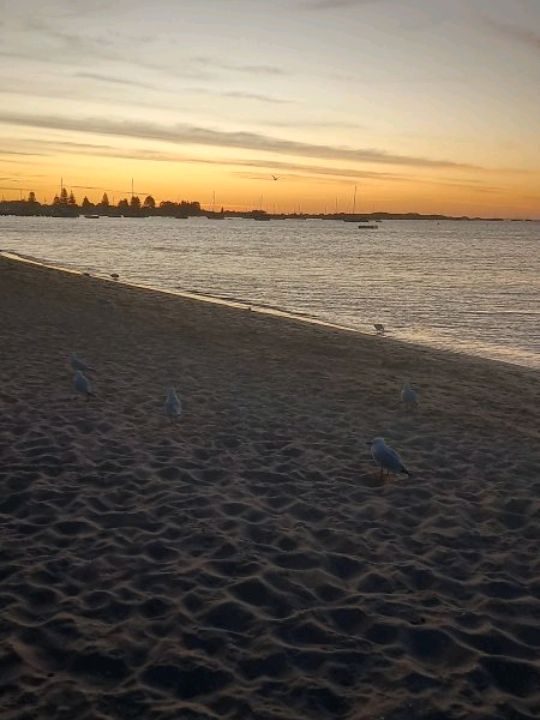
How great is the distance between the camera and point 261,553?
22.1 ft

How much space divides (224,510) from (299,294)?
1229 inches

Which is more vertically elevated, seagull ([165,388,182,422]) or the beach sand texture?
seagull ([165,388,182,422])

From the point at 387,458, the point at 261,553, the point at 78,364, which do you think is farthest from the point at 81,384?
the point at 261,553

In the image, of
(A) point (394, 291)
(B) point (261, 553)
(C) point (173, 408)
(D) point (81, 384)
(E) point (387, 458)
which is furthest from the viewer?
(A) point (394, 291)

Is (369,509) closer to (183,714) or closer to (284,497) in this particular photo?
(284,497)

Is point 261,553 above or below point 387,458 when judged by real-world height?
below

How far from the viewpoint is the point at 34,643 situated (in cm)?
506

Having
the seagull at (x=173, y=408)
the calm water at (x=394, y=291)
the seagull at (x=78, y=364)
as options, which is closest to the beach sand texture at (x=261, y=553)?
the seagull at (x=173, y=408)

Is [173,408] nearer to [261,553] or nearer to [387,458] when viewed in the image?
[387,458]

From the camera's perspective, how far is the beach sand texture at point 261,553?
4758 mm

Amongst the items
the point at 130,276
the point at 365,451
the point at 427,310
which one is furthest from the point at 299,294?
the point at 365,451

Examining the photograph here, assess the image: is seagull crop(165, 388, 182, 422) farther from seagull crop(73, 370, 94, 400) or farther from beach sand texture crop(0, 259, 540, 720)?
seagull crop(73, 370, 94, 400)

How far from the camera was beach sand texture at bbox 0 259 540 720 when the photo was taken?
15.6ft

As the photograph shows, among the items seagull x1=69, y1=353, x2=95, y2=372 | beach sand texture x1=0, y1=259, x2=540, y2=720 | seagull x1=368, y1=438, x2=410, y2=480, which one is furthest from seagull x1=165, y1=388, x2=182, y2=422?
seagull x1=368, y1=438, x2=410, y2=480
